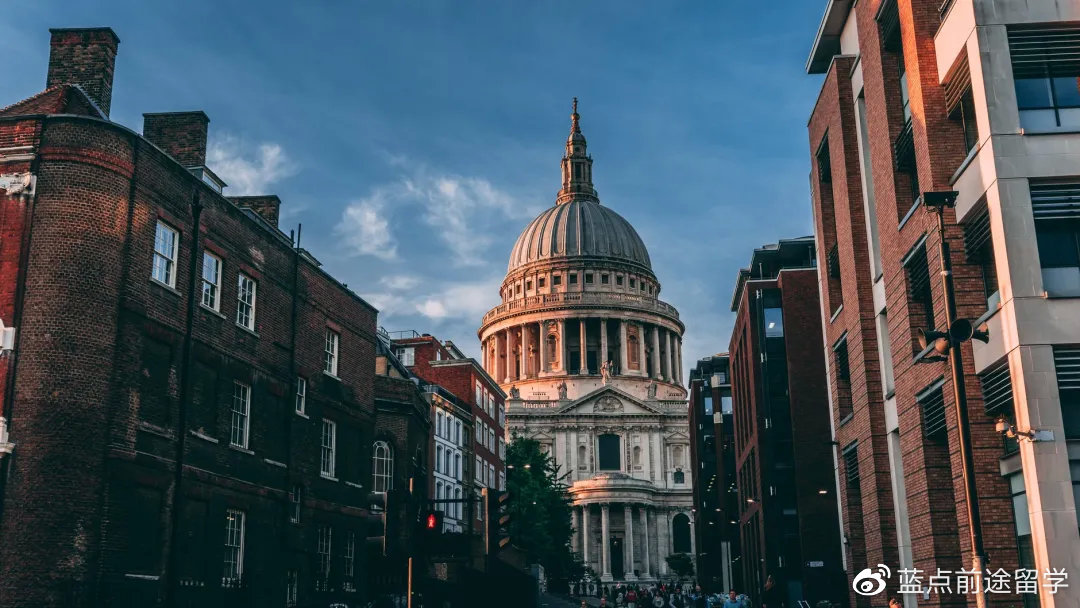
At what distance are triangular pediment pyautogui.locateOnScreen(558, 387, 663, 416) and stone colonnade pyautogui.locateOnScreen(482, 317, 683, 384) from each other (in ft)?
34.1

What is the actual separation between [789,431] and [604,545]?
7585cm

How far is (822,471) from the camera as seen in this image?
5388cm

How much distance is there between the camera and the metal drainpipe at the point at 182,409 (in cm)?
2984

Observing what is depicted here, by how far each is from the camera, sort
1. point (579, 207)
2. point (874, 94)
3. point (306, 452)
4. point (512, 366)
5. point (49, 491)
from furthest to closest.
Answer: point (579, 207) < point (512, 366) < point (306, 452) < point (874, 94) < point (49, 491)

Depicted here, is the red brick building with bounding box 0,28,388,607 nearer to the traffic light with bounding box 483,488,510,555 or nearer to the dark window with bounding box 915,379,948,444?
the traffic light with bounding box 483,488,510,555

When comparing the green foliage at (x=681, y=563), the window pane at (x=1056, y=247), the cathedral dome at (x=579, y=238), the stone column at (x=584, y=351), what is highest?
the cathedral dome at (x=579, y=238)

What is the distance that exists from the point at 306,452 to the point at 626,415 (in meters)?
→ 107

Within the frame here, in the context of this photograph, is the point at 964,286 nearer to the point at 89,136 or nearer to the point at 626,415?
the point at 89,136

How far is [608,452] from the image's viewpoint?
14450 centimetres

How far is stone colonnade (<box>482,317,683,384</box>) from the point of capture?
15575 cm

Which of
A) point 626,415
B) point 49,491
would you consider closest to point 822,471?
point 49,491

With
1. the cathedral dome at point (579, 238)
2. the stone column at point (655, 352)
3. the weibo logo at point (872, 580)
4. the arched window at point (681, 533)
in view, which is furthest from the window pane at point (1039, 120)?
the cathedral dome at point (579, 238)

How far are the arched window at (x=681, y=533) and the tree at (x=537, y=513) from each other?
37.1 meters

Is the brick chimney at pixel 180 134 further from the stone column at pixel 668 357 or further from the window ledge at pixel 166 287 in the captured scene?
the stone column at pixel 668 357
